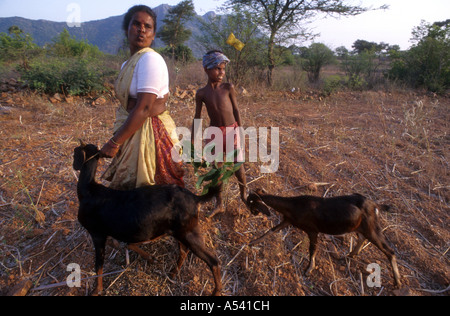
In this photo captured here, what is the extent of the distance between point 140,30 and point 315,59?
1250 cm

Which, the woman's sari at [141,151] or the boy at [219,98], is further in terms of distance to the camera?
the boy at [219,98]

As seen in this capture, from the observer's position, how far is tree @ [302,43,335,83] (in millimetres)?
12648

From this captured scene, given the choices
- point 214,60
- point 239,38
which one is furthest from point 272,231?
point 239,38

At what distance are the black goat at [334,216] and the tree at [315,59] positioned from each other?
1190cm

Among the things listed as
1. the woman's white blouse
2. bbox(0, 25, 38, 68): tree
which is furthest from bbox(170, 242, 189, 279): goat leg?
bbox(0, 25, 38, 68): tree

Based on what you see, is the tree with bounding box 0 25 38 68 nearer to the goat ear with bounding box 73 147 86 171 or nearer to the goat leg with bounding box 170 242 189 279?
the goat ear with bounding box 73 147 86 171

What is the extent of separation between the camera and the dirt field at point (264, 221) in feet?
7.08

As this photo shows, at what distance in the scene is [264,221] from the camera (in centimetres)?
281

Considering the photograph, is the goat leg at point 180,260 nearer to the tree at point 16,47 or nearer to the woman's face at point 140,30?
the woman's face at point 140,30

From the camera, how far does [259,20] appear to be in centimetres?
945

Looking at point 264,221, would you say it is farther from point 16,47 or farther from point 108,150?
point 16,47

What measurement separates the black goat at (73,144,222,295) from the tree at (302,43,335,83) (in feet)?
41.1

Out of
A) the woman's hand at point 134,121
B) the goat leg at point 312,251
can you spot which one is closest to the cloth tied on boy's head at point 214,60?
the woman's hand at point 134,121
